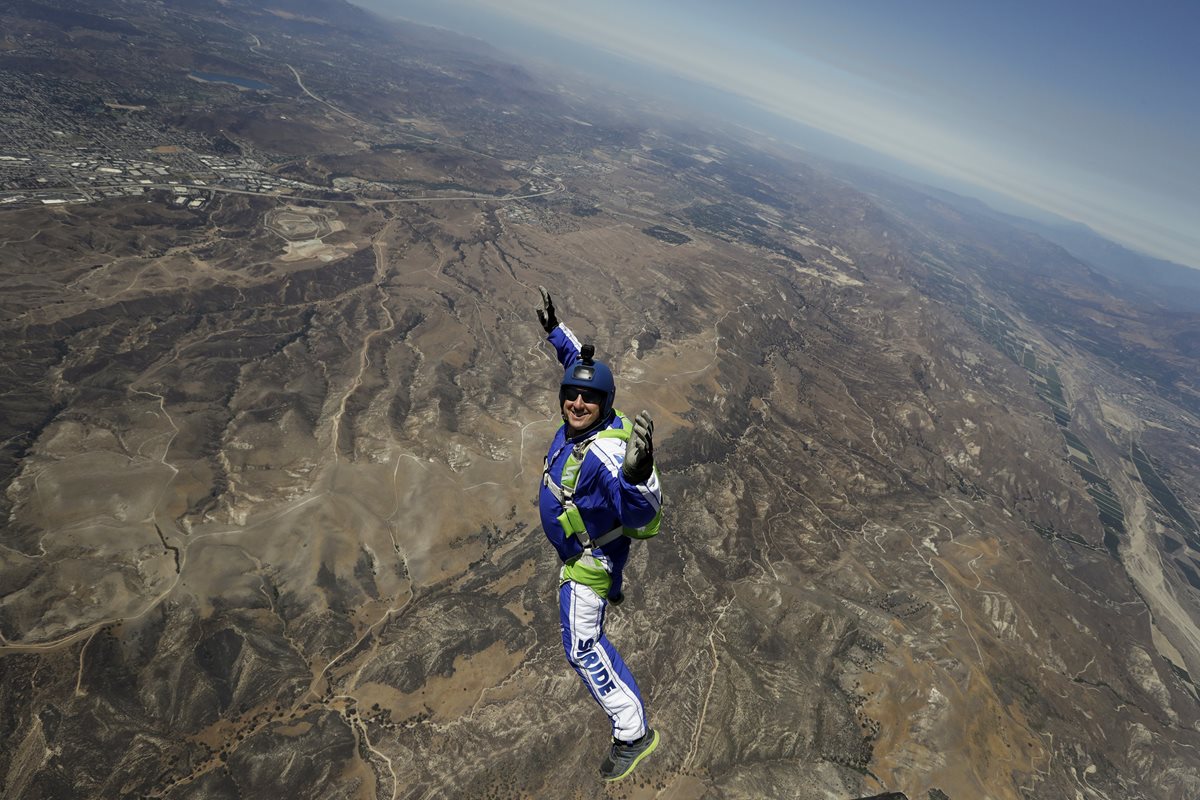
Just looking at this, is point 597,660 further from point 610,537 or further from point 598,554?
point 610,537

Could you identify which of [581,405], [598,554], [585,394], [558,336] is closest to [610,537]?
[598,554]

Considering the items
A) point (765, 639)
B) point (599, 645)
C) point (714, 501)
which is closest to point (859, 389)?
point (714, 501)

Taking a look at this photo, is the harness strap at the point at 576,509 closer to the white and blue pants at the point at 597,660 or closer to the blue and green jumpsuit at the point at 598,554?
the blue and green jumpsuit at the point at 598,554

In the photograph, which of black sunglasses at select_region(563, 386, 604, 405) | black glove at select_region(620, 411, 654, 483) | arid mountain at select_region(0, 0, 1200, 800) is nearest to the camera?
black glove at select_region(620, 411, 654, 483)

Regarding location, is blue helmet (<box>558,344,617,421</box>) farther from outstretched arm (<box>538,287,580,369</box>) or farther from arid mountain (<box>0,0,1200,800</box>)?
arid mountain (<box>0,0,1200,800</box>)

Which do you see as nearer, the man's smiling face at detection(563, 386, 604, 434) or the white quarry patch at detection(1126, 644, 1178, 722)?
the man's smiling face at detection(563, 386, 604, 434)

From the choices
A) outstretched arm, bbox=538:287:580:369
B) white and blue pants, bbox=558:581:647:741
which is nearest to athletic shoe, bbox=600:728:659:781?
white and blue pants, bbox=558:581:647:741

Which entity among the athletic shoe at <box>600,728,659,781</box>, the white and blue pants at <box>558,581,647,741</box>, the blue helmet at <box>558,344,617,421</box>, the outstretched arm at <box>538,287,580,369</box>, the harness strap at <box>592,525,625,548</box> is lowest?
the athletic shoe at <box>600,728,659,781</box>
